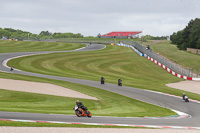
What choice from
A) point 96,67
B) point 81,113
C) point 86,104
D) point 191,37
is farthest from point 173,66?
point 191,37

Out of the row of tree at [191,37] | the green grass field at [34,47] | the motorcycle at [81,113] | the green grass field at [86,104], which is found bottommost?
the green grass field at [86,104]

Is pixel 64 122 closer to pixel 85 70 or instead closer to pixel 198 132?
pixel 198 132

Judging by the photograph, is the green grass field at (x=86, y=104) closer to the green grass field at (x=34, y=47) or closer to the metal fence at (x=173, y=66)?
the metal fence at (x=173, y=66)

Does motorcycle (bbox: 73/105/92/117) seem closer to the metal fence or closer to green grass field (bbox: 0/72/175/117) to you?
green grass field (bbox: 0/72/175/117)

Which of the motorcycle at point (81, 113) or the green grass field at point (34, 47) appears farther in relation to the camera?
the green grass field at point (34, 47)

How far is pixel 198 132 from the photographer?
577 inches

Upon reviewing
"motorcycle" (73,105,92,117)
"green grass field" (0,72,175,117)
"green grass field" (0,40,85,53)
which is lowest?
"green grass field" (0,72,175,117)

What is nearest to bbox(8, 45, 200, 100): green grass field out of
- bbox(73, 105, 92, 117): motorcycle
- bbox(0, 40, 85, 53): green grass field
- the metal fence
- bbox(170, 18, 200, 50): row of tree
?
the metal fence

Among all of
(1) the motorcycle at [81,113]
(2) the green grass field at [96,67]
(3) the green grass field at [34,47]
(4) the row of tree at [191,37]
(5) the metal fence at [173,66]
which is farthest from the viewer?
(4) the row of tree at [191,37]

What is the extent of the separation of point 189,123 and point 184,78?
3029 centimetres

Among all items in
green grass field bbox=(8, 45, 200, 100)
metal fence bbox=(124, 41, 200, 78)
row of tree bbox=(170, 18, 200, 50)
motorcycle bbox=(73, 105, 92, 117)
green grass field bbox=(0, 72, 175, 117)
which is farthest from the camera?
row of tree bbox=(170, 18, 200, 50)

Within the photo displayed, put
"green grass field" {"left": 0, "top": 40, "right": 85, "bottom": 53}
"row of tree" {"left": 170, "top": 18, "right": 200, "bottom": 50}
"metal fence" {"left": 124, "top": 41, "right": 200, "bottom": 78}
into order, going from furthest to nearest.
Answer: "row of tree" {"left": 170, "top": 18, "right": 200, "bottom": 50}
"green grass field" {"left": 0, "top": 40, "right": 85, "bottom": 53}
"metal fence" {"left": 124, "top": 41, "right": 200, "bottom": 78}

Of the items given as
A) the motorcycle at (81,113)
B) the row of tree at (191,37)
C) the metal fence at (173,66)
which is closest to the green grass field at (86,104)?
the motorcycle at (81,113)

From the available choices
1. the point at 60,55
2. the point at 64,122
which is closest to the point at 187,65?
the point at 60,55
